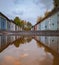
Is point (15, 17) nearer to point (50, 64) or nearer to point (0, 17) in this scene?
point (0, 17)

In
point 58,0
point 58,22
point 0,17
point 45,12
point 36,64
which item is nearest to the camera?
point 36,64

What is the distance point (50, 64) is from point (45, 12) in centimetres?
8267

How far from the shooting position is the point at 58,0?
64.9 meters

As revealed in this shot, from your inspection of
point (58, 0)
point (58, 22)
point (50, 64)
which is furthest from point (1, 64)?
point (58, 0)

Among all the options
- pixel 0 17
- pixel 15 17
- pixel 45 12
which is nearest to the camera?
pixel 0 17

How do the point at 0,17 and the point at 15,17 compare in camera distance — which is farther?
the point at 15,17

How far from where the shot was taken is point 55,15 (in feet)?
113

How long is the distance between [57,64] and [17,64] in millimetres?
980

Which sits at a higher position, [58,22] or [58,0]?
[58,0]

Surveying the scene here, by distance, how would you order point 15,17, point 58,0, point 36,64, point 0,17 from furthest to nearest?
point 15,17
point 58,0
point 0,17
point 36,64

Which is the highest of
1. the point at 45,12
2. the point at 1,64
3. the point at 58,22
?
the point at 45,12

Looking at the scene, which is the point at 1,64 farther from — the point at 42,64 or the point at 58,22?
the point at 58,22

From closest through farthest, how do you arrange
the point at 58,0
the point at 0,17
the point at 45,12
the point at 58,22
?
the point at 58,22 < the point at 0,17 < the point at 58,0 < the point at 45,12

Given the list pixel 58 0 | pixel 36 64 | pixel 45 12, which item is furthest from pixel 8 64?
pixel 45 12
